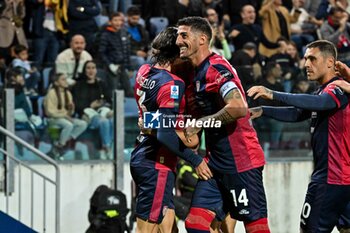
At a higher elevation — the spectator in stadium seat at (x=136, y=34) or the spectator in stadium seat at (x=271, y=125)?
the spectator in stadium seat at (x=136, y=34)

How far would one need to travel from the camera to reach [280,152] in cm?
1526

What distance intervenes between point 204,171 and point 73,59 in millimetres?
5393

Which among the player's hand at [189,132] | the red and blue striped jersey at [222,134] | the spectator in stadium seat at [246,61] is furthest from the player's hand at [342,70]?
the spectator in stadium seat at [246,61]

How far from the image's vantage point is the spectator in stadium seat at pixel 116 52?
49.0 ft

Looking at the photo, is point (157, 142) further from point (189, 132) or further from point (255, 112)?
point (255, 112)

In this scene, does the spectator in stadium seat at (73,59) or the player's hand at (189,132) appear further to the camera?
the spectator in stadium seat at (73,59)

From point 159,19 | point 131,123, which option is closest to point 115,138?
point 131,123

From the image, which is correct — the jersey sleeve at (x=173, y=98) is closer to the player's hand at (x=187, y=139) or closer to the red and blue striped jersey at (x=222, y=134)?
the player's hand at (x=187, y=139)

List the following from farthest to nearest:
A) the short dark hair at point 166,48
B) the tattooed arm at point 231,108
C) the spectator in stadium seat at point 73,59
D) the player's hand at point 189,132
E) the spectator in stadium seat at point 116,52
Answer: the spectator in stadium seat at point 116,52, the spectator in stadium seat at point 73,59, the short dark hair at point 166,48, the player's hand at point 189,132, the tattooed arm at point 231,108

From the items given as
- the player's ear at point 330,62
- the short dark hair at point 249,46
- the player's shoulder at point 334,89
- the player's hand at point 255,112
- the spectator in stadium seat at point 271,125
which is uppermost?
the player's ear at point 330,62

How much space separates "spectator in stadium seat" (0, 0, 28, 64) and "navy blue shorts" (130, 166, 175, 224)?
477 cm

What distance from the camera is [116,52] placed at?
51.7 ft

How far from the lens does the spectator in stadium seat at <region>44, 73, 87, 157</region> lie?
47.8 ft

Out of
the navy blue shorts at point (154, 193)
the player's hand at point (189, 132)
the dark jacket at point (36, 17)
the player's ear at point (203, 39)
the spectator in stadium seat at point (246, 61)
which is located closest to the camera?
the player's ear at point (203, 39)
